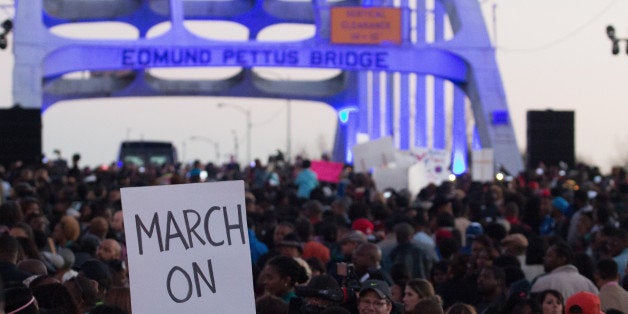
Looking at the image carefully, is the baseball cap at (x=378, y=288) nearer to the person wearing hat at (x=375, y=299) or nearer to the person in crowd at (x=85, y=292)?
the person wearing hat at (x=375, y=299)

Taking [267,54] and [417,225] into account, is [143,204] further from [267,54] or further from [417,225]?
[267,54]

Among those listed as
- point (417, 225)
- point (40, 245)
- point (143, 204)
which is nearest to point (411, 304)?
point (143, 204)

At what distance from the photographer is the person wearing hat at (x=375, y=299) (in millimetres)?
7281

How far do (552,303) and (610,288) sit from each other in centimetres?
124

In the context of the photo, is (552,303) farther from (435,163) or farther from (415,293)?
(435,163)

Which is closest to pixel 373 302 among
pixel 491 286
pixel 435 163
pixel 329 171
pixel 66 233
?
pixel 491 286

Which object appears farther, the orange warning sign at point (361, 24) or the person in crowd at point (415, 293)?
the orange warning sign at point (361, 24)

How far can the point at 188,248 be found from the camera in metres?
5.71

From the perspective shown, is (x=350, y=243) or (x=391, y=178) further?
(x=391, y=178)

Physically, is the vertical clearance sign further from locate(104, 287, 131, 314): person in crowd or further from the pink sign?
the pink sign

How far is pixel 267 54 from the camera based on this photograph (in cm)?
3978

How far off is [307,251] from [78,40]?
29.8 meters

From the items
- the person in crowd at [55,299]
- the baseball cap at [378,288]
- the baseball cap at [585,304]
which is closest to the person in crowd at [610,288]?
the baseball cap at [585,304]

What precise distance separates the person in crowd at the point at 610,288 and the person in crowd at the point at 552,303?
1012mm
